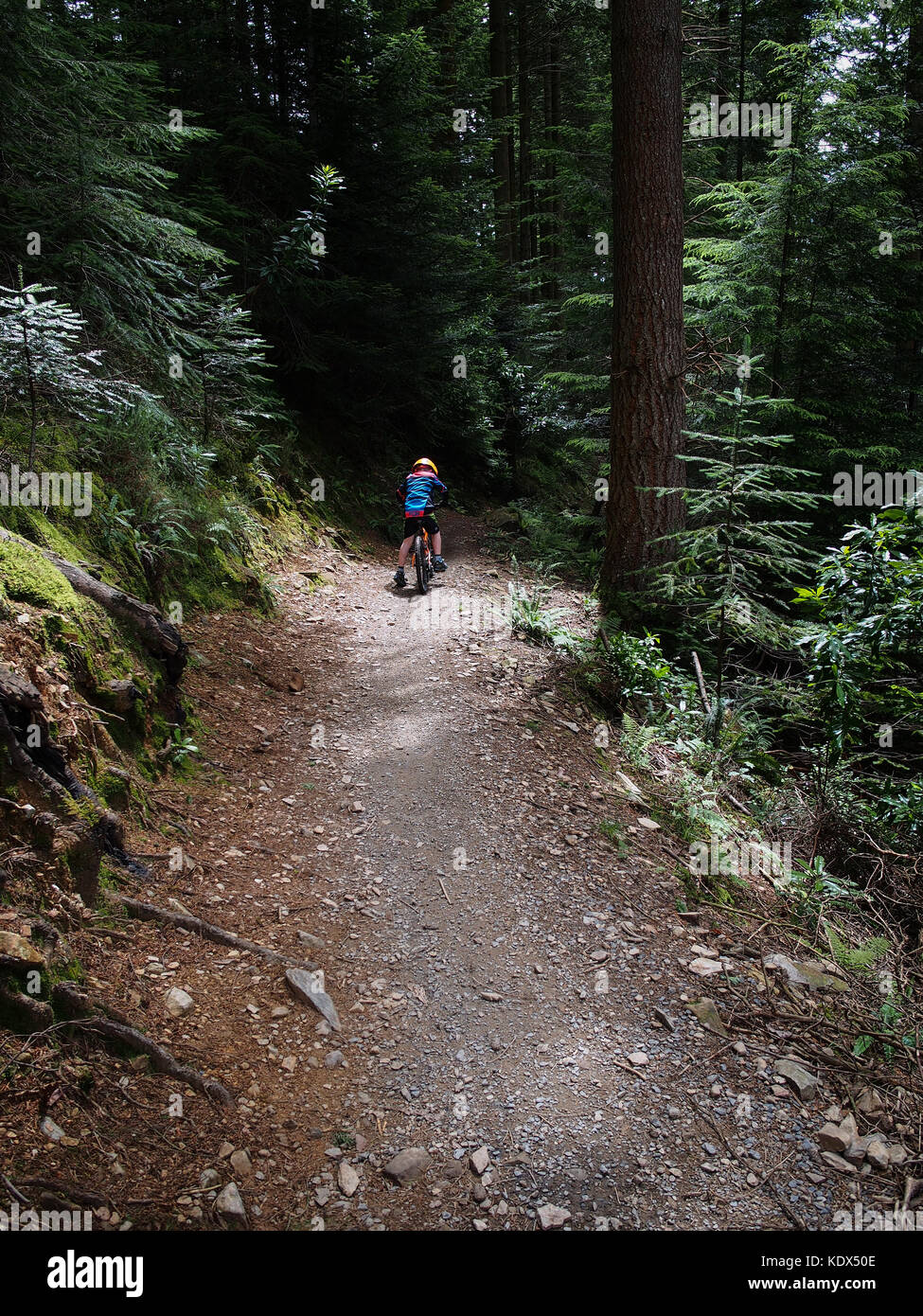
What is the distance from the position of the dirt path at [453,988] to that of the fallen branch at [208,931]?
0.26 ft

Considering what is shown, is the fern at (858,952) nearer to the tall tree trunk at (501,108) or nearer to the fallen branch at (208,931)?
the fallen branch at (208,931)

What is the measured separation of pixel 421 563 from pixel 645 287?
13.9 ft

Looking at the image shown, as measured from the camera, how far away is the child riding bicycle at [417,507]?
9.66m

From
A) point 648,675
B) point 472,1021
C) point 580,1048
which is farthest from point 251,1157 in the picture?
point 648,675

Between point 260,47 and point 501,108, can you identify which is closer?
point 260,47

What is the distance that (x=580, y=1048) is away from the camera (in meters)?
3.61

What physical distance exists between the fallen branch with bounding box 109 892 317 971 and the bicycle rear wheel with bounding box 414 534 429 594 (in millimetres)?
6329

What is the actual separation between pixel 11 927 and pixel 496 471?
49.9ft

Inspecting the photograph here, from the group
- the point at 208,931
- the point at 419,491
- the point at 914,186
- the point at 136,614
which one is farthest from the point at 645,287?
the point at 208,931

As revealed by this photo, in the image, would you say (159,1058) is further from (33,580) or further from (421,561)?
(421,561)

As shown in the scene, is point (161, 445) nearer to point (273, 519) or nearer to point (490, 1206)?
point (273, 519)

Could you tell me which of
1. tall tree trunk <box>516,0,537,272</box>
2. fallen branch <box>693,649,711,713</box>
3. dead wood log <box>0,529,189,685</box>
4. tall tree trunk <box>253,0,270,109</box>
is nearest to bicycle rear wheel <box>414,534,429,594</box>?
fallen branch <box>693,649,711,713</box>

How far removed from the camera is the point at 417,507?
9.68 meters

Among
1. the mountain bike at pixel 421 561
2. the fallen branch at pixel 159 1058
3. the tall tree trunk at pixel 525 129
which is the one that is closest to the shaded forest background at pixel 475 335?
the mountain bike at pixel 421 561
